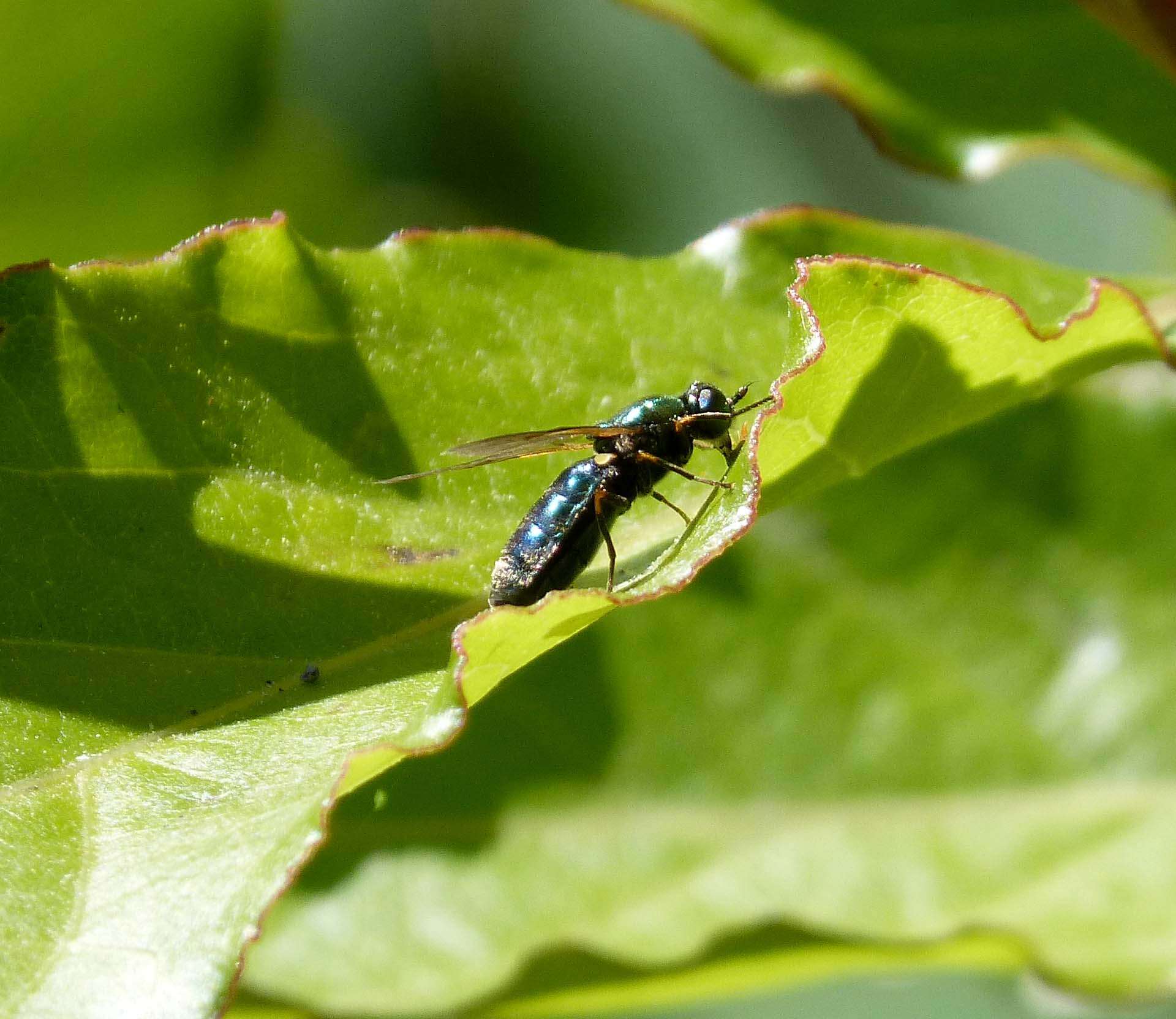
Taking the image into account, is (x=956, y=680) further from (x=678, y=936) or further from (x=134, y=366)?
(x=134, y=366)

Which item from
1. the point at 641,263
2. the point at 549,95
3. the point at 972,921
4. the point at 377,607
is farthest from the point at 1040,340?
the point at 549,95

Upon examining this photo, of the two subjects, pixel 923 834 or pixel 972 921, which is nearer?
pixel 972 921

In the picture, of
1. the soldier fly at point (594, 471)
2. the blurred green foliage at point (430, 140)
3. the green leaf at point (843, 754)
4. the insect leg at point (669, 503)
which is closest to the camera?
the soldier fly at point (594, 471)

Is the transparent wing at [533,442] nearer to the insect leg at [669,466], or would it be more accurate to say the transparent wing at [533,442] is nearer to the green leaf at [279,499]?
the green leaf at [279,499]

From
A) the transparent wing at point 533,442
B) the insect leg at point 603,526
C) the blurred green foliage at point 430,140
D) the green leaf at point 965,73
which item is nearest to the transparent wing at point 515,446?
the transparent wing at point 533,442

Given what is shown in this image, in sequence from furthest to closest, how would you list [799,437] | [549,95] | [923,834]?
[549,95]
[923,834]
[799,437]

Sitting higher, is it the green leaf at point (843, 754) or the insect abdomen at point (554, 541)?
the insect abdomen at point (554, 541)

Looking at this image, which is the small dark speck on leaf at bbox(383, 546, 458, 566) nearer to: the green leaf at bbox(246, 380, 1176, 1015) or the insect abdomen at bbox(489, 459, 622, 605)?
the insect abdomen at bbox(489, 459, 622, 605)
